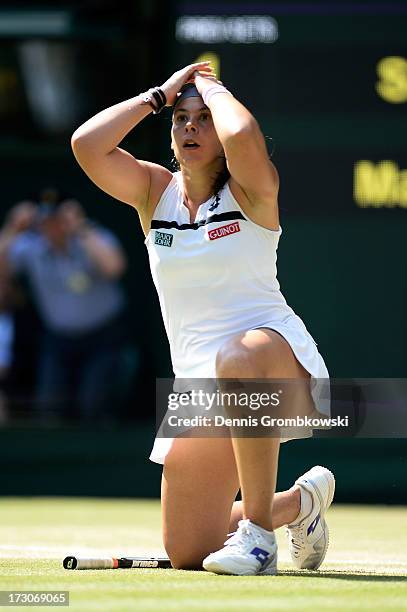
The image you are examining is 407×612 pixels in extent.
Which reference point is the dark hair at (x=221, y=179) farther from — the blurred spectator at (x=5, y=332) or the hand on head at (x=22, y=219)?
the blurred spectator at (x=5, y=332)

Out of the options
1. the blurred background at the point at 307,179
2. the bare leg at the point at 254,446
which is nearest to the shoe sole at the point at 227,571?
the bare leg at the point at 254,446

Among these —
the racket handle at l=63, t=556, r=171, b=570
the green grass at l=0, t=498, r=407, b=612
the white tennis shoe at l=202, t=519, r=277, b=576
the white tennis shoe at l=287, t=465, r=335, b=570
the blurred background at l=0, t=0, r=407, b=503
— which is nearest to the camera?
the green grass at l=0, t=498, r=407, b=612

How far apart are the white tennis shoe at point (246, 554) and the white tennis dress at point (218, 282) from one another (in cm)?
53

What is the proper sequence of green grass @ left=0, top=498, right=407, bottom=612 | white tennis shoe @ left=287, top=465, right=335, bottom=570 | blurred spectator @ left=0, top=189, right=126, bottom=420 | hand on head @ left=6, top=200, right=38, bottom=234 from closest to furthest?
1. green grass @ left=0, top=498, right=407, bottom=612
2. white tennis shoe @ left=287, top=465, right=335, bottom=570
3. blurred spectator @ left=0, top=189, right=126, bottom=420
4. hand on head @ left=6, top=200, right=38, bottom=234

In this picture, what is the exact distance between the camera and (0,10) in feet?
29.6

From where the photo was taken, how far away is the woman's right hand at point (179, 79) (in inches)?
194

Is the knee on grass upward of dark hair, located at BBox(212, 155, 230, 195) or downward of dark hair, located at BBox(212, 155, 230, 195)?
downward

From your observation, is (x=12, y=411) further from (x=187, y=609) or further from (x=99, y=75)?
(x=187, y=609)

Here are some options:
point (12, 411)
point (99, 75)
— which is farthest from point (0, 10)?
point (12, 411)

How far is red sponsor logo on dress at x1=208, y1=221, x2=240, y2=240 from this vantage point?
184 inches

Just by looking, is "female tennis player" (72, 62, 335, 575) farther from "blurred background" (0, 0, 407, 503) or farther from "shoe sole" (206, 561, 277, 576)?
"blurred background" (0, 0, 407, 503)

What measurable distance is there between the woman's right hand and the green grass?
5.19ft

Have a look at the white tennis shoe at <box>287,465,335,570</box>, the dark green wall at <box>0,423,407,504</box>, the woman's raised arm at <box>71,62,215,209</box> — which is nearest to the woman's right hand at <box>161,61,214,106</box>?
the woman's raised arm at <box>71,62,215,209</box>

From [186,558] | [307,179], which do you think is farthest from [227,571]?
[307,179]
